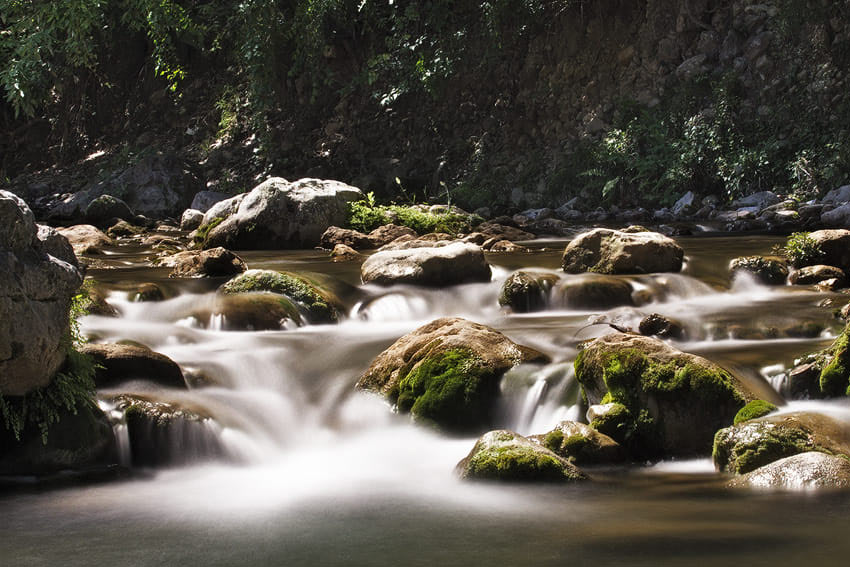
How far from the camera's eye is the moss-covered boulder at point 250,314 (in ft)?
27.3

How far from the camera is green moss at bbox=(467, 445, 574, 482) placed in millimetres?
4926

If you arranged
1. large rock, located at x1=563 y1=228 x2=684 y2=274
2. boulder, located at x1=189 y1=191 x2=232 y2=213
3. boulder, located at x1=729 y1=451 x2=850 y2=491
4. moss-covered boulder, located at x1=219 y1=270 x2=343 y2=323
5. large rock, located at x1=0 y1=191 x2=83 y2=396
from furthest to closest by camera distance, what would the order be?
boulder, located at x1=189 y1=191 x2=232 y2=213 → large rock, located at x1=563 y1=228 x2=684 y2=274 → moss-covered boulder, located at x1=219 y1=270 x2=343 y2=323 → large rock, located at x1=0 y1=191 x2=83 y2=396 → boulder, located at x1=729 y1=451 x2=850 y2=491

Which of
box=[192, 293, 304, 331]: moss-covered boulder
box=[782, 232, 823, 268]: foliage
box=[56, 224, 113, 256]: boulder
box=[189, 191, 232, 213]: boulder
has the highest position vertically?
box=[189, 191, 232, 213]: boulder

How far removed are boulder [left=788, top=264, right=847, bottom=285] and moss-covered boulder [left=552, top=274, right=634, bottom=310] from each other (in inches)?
71.6

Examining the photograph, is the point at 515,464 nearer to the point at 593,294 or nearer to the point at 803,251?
the point at 593,294

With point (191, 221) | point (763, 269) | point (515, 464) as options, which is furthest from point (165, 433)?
point (191, 221)

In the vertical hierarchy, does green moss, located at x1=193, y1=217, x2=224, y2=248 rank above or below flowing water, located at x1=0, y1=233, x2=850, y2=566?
above

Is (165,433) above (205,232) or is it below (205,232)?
below

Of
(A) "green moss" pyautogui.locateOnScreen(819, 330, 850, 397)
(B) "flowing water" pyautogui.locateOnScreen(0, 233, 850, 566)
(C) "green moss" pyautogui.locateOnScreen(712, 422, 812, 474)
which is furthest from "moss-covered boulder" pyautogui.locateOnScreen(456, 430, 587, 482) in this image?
(A) "green moss" pyautogui.locateOnScreen(819, 330, 850, 397)

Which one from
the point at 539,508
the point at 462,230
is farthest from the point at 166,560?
the point at 462,230

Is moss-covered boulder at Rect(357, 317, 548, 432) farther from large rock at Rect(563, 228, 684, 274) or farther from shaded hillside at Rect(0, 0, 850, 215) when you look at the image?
shaded hillside at Rect(0, 0, 850, 215)

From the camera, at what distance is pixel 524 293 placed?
9289 mm

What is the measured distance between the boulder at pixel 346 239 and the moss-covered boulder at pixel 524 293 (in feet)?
15.1

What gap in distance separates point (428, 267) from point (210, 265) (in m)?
2.40
